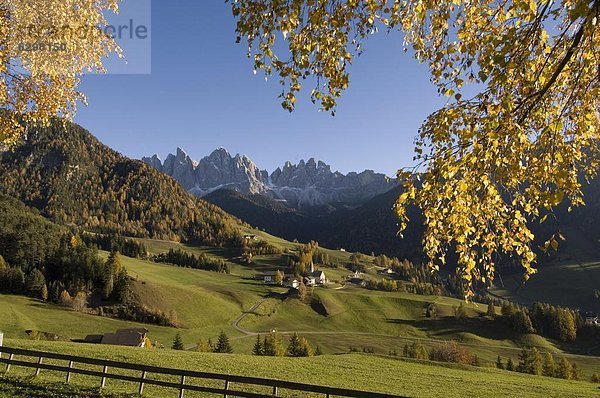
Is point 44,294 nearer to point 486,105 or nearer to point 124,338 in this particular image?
point 124,338

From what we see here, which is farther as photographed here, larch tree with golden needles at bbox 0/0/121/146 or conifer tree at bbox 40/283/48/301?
conifer tree at bbox 40/283/48/301

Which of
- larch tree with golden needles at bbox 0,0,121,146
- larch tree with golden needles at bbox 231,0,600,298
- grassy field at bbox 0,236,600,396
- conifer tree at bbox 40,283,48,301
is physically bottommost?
grassy field at bbox 0,236,600,396

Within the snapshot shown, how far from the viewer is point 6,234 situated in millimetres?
148875

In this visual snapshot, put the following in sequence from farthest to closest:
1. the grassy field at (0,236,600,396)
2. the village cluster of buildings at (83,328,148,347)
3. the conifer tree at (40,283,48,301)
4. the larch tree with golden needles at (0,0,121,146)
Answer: the conifer tree at (40,283,48,301)
the village cluster of buildings at (83,328,148,347)
the grassy field at (0,236,600,396)
the larch tree with golden needles at (0,0,121,146)

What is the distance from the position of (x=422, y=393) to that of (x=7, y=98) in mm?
32879

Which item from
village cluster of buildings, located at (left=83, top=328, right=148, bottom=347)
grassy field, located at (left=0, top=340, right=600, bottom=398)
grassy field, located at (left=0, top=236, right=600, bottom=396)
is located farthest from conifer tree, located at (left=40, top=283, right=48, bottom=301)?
grassy field, located at (left=0, top=340, right=600, bottom=398)

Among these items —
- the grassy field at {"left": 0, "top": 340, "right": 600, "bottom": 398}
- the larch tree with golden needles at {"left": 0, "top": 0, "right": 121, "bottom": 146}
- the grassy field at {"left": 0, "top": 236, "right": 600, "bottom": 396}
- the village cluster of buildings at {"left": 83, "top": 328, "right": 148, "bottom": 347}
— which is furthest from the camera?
the village cluster of buildings at {"left": 83, "top": 328, "right": 148, "bottom": 347}

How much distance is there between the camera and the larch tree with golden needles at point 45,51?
13.2 meters

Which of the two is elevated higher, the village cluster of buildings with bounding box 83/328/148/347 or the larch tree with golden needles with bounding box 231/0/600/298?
the larch tree with golden needles with bounding box 231/0/600/298

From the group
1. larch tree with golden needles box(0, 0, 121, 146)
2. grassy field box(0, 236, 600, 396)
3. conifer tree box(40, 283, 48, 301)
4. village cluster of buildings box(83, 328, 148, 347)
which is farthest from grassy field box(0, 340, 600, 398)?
conifer tree box(40, 283, 48, 301)

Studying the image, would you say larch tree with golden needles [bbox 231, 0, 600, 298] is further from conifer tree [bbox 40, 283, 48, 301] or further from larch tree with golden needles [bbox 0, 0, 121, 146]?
conifer tree [bbox 40, 283, 48, 301]

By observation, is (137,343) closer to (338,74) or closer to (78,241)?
(338,74)

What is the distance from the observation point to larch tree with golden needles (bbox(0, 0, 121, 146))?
43.2 ft

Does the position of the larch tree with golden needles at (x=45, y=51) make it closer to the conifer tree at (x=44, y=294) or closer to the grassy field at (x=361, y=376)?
the grassy field at (x=361, y=376)
